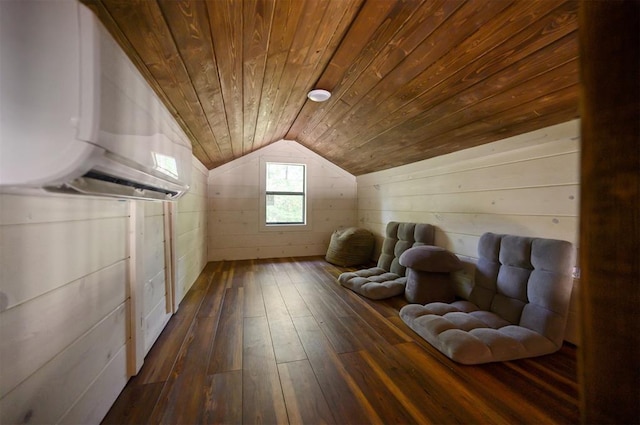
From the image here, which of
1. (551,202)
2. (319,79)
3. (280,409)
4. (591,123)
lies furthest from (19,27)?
(551,202)

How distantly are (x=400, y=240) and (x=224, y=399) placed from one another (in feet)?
8.78

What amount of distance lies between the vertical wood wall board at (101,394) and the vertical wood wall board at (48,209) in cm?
73

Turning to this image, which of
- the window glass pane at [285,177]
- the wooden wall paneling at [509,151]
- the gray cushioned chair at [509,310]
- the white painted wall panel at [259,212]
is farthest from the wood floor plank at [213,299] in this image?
the wooden wall paneling at [509,151]

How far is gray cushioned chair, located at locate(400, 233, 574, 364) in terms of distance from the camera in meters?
1.57

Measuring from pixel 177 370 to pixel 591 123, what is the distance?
79.2 inches

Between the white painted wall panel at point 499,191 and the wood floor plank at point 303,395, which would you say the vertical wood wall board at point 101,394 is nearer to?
the wood floor plank at point 303,395

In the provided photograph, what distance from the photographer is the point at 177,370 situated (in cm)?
147

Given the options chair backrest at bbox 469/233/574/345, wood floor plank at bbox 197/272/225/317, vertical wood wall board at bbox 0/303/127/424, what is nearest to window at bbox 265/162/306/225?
wood floor plank at bbox 197/272/225/317

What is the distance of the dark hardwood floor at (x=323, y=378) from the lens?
116cm

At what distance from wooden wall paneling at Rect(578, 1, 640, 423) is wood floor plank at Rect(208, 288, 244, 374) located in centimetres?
160

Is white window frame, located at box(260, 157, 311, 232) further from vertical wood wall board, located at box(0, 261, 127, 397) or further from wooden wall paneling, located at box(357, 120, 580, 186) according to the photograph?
vertical wood wall board, located at box(0, 261, 127, 397)

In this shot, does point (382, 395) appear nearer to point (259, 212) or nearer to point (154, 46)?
point (154, 46)

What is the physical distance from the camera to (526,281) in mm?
1859

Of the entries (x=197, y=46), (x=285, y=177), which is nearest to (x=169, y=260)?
(x=197, y=46)
